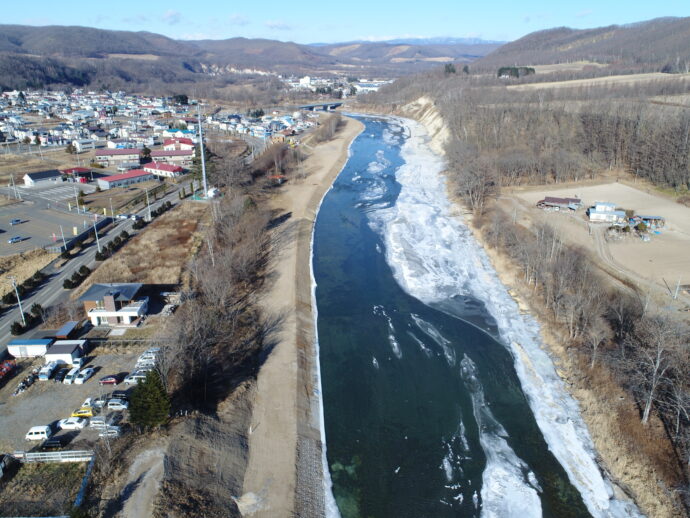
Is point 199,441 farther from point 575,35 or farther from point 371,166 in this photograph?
point 575,35

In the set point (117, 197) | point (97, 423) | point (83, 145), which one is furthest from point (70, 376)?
point (83, 145)

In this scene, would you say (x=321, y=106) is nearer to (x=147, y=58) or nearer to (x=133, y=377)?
(x=133, y=377)

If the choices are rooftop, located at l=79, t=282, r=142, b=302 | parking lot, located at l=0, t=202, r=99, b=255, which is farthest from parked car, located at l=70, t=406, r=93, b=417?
parking lot, located at l=0, t=202, r=99, b=255

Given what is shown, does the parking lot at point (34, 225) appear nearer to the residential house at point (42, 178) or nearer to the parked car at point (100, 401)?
the residential house at point (42, 178)

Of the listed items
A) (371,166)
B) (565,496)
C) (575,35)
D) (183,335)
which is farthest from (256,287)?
(575,35)

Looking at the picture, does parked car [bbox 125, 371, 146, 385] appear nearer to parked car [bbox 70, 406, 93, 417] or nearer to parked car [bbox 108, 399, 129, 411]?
parked car [bbox 108, 399, 129, 411]

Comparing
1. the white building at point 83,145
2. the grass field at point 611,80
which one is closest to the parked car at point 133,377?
the white building at point 83,145

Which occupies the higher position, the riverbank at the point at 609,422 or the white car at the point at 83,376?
the white car at the point at 83,376
